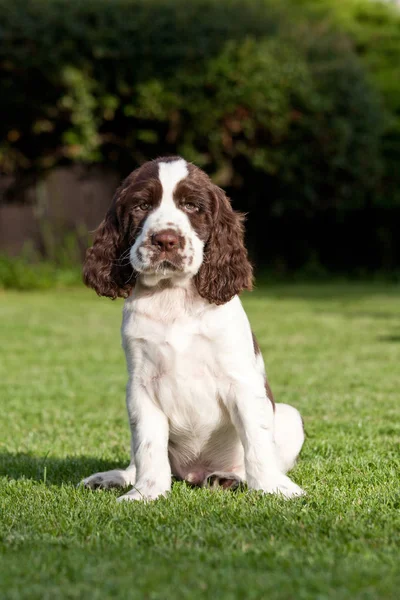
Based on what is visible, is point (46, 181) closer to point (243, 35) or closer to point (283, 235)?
point (243, 35)

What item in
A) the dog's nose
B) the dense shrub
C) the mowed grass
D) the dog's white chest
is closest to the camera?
the mowed grass

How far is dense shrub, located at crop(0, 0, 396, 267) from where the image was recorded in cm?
1783

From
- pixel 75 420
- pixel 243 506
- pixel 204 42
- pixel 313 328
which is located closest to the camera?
pixel 243 506

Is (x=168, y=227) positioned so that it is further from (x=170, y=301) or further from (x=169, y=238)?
(x=170, y=301)

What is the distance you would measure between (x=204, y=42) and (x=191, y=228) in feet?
48.3

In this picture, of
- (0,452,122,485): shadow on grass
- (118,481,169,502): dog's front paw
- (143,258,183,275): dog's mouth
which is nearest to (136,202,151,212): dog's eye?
(143,258,183,275): dog's mouth

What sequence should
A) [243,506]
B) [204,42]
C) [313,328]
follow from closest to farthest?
[243,506] < [313,328] < [204,42]

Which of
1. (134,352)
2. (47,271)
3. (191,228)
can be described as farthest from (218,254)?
(47,271)

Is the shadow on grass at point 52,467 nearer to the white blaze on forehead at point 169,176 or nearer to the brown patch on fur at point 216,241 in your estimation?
the brown patch on fur at point 216,241

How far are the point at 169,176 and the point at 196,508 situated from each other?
4.86ft

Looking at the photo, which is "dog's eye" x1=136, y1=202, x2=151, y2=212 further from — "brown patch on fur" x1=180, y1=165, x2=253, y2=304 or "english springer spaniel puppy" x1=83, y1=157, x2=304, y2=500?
"brown patch on fur" x1=180, y1=165, x2=253, y2=304

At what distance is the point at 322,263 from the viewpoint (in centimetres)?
2509

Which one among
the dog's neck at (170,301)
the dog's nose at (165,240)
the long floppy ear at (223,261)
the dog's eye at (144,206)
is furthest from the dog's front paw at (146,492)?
the dog's eye at (144,206)

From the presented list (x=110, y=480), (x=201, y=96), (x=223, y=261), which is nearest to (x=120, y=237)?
(x=223, y=261)
